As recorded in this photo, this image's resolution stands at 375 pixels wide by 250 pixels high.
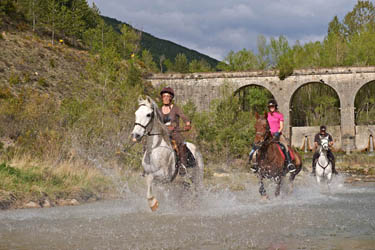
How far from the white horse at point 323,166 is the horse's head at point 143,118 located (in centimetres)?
862

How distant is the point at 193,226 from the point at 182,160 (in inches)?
96.0

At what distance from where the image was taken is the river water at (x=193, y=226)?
20.3 ft

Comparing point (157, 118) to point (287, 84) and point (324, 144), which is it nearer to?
point (324, 144)

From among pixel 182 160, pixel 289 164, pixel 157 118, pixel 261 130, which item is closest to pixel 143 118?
pixel 157 118

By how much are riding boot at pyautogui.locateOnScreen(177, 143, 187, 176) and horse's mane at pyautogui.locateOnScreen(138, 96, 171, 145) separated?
0.47m

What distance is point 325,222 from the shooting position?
779 centimetres

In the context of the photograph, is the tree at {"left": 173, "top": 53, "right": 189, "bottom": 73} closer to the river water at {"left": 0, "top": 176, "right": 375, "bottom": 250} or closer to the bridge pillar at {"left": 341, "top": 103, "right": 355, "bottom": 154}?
the bridge pillar at {"left": 341, "top": 103, "right": 355, "bottom": 154}

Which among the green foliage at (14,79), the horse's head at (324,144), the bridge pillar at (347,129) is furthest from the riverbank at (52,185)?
the bridge pillar at (347,129)

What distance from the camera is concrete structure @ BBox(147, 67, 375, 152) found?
4741 centimetres

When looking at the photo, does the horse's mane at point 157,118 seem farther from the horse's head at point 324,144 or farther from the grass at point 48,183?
the horse's head at point 324,144

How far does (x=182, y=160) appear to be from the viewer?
9898 mm

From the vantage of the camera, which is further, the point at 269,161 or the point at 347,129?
the point at 347,129

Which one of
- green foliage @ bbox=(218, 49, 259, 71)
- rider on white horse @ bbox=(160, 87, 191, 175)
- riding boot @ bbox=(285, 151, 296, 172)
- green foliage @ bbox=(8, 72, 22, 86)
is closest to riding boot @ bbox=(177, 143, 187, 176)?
rider on white horse @ bbox=(160, 87, 191, 175)

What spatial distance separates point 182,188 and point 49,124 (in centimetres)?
1383
